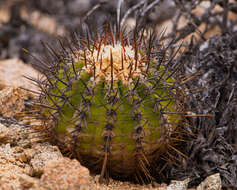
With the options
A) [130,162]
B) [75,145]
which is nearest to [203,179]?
[130,162]

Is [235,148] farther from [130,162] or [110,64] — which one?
[110,64]

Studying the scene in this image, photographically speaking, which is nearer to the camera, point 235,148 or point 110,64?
point 110,64

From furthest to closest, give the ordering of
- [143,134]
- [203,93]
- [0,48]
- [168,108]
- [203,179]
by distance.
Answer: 1. [0,48]
2. [203,93]
3. [203,179]
4. [168,108]
5. [143,134]

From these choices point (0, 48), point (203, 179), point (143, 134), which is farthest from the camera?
point (0, 48)

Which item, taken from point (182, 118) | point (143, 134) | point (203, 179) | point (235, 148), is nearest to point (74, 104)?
point (143, 134)

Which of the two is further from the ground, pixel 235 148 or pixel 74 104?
pixel 74 104

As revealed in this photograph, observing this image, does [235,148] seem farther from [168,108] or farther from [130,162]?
[130,162]

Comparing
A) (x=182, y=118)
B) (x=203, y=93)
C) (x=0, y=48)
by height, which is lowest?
(x=182, y=118)
